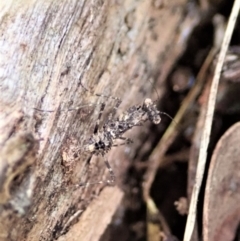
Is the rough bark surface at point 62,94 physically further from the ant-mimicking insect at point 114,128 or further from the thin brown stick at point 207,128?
the thin brown stick at point 207,128

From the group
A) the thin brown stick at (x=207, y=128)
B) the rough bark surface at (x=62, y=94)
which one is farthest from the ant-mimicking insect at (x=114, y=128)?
the thin brown stick at (x=207, y=128)

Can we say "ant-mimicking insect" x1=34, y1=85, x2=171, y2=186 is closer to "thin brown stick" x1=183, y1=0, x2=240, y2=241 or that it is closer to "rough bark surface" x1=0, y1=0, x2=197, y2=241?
"rough bark surface" x1=0, y1=0, x2=197, y2=241

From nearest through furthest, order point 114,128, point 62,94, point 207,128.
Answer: point 62,94 → point 114,128 → point 207,128

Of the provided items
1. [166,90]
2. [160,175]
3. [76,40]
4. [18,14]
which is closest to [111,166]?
[160,175]

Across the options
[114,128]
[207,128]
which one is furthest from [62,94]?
[207,128]

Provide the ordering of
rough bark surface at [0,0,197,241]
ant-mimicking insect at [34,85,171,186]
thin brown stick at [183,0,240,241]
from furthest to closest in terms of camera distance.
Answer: thin brown stick at [183,0,240,241], ant-mimicking insect at [34,85,171,186], rough bark surface at [0,0,197,241]

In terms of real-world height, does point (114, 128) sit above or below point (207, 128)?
above

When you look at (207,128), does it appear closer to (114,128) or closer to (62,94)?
(114,128)

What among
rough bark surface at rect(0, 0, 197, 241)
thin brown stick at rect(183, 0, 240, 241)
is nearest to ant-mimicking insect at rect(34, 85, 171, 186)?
rough bark surface at rect(0, 0, 197, 241)

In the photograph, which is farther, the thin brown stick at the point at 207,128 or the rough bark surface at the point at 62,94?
the thin brown stick at the point at 207,128
